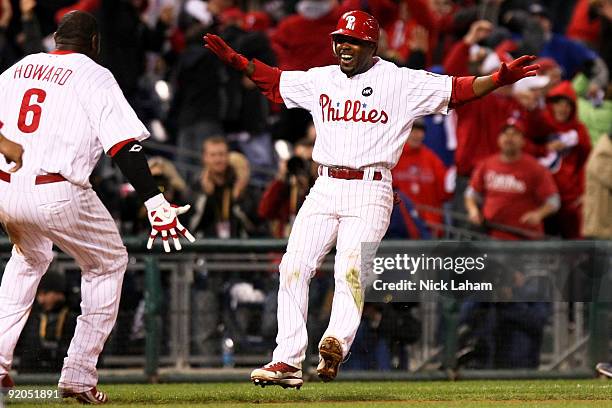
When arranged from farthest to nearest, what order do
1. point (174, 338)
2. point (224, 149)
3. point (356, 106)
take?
point (224, 149) → point (174, 338) → point (356, 106)

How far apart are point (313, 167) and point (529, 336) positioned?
86.7 inches

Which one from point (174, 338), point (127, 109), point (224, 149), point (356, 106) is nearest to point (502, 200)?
point (224, 149)

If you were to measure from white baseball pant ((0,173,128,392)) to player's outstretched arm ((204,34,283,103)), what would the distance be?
4.84 ft

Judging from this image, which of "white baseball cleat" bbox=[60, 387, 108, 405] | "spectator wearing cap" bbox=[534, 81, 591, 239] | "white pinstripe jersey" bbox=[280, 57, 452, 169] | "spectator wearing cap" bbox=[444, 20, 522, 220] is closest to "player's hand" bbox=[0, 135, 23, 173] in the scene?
"white baseball cleat" bbox=[60, 387, 108, 405]

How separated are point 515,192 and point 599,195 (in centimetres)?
75

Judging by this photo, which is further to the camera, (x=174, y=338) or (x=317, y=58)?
(x=317, y=58)

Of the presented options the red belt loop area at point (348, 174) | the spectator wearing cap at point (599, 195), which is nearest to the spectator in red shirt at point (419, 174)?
the spectator wearing cap at point (599, 195)

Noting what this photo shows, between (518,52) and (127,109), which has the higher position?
(518,52)

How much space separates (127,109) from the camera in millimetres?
8031

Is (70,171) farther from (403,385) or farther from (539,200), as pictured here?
(539,200)

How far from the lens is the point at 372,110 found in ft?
28.3

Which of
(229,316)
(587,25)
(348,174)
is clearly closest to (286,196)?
(229,316)

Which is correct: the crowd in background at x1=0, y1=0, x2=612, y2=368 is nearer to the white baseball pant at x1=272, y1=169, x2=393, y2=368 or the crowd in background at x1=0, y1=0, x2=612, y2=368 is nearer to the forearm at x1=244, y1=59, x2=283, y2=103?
the forearm at x1=244, y1=59, x2=283, y2=103

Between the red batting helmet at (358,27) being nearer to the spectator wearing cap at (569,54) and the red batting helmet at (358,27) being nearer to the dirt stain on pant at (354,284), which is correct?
the dirt stain on pant at (354,284)
